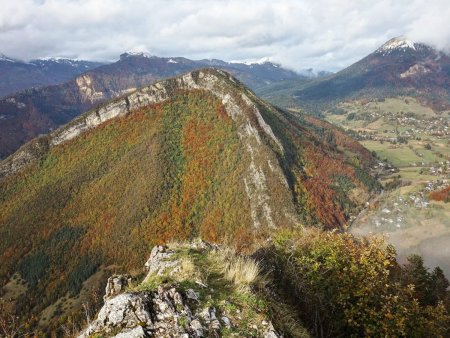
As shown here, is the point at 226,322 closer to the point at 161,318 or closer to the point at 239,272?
the point at 161,318

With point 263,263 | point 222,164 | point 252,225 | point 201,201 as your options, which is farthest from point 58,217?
point 263,263

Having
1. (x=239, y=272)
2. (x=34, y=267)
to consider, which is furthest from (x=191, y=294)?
(x=34, y=267)

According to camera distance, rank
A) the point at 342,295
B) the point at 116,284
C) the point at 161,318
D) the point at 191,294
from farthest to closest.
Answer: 1. the point at 342,295
2. the point at 116,284
3. the point at 191,294
4. the point at 161,318

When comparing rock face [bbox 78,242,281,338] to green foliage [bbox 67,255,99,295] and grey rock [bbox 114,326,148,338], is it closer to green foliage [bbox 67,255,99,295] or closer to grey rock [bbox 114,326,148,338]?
grey rock [bbox 114,326,148,338]

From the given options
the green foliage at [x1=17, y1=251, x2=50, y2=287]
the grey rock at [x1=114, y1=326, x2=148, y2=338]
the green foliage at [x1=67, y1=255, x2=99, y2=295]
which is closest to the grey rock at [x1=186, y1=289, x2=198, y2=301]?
the grey rock at [x1=114, y1=326, x2=148, y2=338]

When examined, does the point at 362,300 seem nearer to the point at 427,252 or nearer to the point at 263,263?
the point at 263,263

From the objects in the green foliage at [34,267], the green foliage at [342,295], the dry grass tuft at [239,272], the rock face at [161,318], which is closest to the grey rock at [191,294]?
the rock face at [161,318]

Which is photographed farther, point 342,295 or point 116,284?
point 342,295

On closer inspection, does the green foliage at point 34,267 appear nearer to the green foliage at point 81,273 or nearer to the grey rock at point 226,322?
the green foliage at point 81,273
